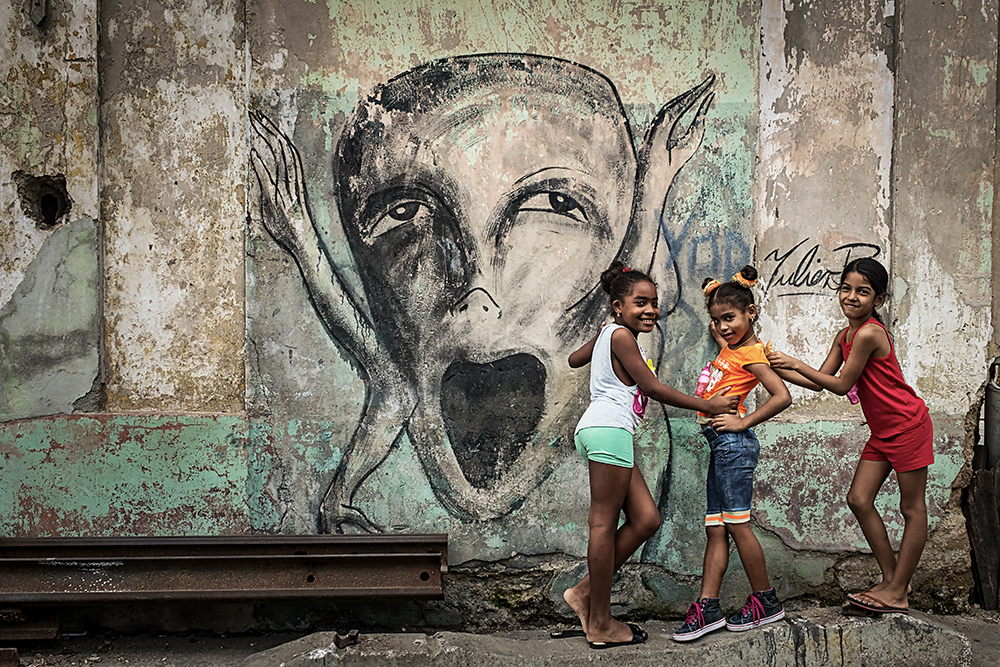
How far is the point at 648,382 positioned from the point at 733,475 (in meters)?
0.61

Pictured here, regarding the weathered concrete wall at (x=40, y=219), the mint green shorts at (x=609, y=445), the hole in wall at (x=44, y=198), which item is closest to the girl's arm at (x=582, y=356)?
the mint green shorts at (x=609, y=445)

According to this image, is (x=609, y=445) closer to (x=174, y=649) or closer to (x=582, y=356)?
(x=582, y=356)

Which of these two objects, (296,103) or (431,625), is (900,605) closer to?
(431,625)

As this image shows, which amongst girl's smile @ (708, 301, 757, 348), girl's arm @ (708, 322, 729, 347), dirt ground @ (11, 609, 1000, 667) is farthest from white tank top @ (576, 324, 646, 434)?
dirt ground @ (11, 609, 1000, 667)

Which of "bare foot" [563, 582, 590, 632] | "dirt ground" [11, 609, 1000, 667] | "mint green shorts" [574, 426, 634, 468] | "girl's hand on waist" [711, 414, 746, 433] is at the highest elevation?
"girl's hand on waist" [711, 414, 746, 433]

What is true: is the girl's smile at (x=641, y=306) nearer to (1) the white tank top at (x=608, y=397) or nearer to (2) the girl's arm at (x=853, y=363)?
(1) the white tank top at (x=608, y=397)

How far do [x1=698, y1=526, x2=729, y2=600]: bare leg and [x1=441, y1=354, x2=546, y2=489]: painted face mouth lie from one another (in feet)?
3.52

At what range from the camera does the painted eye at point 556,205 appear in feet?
12.7

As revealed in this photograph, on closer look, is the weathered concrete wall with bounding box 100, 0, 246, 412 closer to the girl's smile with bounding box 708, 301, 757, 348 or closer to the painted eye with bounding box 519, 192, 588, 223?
the painted eye with bounding box 519, 192, 588, 223

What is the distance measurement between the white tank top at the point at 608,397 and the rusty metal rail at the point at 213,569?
1097 mm

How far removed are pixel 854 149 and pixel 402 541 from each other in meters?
3.18

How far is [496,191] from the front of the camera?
3.85 meters

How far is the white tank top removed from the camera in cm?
323

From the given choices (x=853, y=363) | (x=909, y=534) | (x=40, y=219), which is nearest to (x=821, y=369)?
(x=853, y=363)
